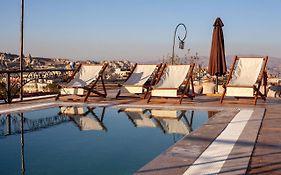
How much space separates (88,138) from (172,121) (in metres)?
1.66

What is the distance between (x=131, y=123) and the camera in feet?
19.3

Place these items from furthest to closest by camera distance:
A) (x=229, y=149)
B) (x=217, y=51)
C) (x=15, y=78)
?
(x=217, y=51), (x=15, y=78), (x=229, y=149)

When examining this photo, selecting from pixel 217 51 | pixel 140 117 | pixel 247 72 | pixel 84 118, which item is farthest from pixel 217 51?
pixel 84 118

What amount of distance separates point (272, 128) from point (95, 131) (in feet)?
8.07

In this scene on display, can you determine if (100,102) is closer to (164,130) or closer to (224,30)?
(164,130)

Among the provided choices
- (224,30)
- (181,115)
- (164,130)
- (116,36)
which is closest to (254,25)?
(116,36)

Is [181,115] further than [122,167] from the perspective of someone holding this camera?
Yes

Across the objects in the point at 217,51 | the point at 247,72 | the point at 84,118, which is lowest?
the point at 84,118

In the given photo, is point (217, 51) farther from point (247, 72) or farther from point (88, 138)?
point (88, 138)

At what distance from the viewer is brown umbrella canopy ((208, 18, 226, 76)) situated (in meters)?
9.35

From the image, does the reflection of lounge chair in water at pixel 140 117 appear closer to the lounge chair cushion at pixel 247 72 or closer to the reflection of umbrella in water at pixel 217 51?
the lounge chair cushion at pixel 247 72

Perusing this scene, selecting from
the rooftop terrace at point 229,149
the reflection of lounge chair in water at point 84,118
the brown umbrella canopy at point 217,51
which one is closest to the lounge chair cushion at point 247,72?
the brown umbrella canopy at point 217,51

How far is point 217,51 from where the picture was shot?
9.36 meters

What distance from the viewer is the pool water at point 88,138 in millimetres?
3465
